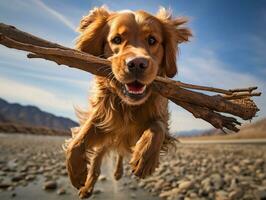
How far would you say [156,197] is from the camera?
556 cm

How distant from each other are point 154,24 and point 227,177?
12.9 ft

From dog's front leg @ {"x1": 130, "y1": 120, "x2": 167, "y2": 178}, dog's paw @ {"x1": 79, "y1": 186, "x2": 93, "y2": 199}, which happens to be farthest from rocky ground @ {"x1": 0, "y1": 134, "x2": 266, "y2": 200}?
dog's front leg @ {"x1": 130, "y1": 120, "x2": 167, "y2": 178}

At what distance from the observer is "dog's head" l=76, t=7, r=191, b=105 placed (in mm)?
3043

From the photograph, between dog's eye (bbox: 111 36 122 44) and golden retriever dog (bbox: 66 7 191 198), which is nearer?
golden retriever dog (bbox: 66 7 191 198)

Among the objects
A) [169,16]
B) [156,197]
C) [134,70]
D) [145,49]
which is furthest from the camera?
[156,197]

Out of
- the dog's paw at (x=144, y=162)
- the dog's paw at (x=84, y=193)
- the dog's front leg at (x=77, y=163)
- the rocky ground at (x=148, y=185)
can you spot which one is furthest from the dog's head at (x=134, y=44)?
the rocky ground at (x=148, y=185)

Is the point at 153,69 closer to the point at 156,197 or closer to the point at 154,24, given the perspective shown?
the point at 154,24

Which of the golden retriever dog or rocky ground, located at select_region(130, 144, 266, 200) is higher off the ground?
the golden retriever dog

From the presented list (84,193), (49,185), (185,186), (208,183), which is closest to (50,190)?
(49,185)

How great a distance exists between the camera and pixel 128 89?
320 centimetres

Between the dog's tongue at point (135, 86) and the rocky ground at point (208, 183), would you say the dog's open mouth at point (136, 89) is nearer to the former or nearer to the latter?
the dog's tongue at point (135, 86)

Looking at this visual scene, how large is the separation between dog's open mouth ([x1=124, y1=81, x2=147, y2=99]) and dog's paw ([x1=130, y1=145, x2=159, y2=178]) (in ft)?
1.57

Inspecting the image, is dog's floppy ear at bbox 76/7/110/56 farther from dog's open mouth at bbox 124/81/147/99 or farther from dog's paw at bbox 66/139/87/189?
dog's paw at bbox 66/139/87/189

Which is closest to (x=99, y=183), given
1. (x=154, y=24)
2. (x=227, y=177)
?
(x=227, y=177)
